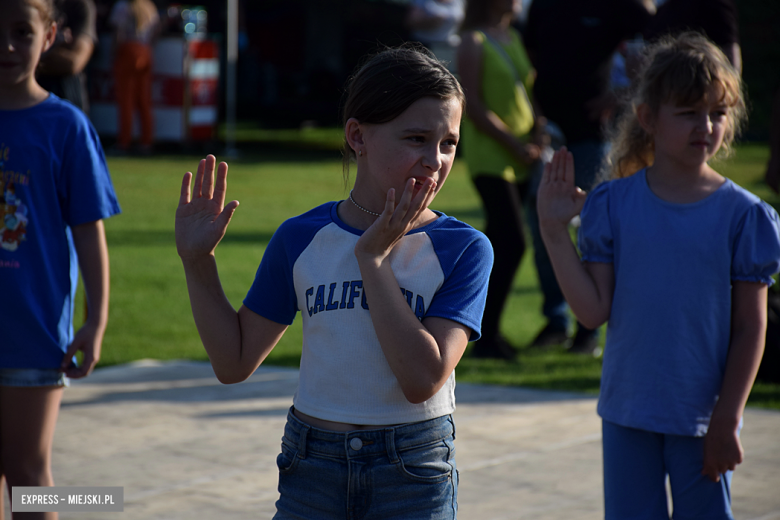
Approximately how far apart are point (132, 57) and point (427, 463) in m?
15.5

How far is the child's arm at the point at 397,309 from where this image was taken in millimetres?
1959

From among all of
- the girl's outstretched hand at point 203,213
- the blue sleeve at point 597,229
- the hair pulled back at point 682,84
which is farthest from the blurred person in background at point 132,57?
the girl's outstretched hand at point 203,213

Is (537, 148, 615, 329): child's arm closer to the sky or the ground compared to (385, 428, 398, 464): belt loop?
closer to the sky

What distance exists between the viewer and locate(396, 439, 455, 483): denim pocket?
2045mm

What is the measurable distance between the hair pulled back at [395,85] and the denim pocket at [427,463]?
28.3 inches

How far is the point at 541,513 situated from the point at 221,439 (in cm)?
157

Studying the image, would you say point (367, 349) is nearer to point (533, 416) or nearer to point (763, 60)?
point (533, 416)

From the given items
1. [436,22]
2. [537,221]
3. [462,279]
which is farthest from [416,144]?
[436,22]

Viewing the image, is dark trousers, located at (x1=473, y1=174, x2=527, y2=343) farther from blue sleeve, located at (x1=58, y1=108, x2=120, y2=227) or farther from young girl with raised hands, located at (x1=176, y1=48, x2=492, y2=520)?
young girl with raised hands, located at (x1=176, y1=48, x2=492, y2=520)

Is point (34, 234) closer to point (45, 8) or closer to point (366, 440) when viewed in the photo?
point (45, 8)

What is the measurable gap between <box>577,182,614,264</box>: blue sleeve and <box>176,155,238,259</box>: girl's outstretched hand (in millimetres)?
1147

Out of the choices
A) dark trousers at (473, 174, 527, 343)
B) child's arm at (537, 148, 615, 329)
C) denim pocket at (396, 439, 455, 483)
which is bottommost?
dark trousers at (473, 174, 527, 343)

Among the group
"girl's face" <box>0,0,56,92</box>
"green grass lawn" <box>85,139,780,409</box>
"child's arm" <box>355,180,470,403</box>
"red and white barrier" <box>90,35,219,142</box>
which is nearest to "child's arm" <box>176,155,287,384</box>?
"child's arm" <box>355,180,470,403</box>

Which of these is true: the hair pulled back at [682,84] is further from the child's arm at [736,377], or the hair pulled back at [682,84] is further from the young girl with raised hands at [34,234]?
the young girl with raised hands at [34,234]
